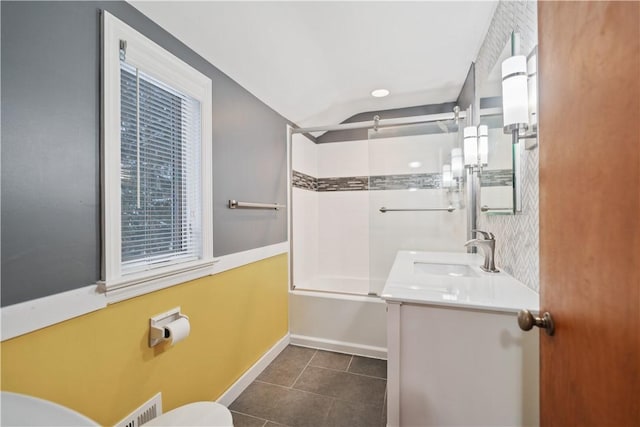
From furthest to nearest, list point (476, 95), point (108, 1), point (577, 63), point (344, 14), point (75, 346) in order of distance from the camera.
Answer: point (476, 95), point (344, 14), point (108, 1), point (75, 346), point (577, 63)

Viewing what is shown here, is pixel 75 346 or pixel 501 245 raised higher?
pixel 501 245

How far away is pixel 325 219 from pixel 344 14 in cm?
219

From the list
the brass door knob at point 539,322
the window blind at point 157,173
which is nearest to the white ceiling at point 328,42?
the window blind at point 157,173

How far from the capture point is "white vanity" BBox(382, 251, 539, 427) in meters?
0.95

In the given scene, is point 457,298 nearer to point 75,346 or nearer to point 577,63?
point 577,63

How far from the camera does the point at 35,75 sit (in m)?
0.86

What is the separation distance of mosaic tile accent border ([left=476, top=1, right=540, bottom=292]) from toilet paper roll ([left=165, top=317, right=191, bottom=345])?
1547mm

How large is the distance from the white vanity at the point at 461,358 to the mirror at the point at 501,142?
50 centimetres

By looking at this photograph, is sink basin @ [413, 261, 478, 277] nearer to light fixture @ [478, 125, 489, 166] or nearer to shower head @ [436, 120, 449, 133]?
light fixture @ [478, 125, 489, 166]

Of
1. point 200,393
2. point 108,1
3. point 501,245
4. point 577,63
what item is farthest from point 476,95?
point 200,393

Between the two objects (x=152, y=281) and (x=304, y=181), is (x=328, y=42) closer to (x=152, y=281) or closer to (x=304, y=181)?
(x=304, y=181)

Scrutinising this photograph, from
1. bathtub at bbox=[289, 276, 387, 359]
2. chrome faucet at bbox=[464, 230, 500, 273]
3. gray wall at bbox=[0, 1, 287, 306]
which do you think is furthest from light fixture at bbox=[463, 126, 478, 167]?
gray wall at bbox=[0, 1, 287, 306]

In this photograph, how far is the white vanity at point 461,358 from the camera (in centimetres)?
95

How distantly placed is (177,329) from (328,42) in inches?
72.2
